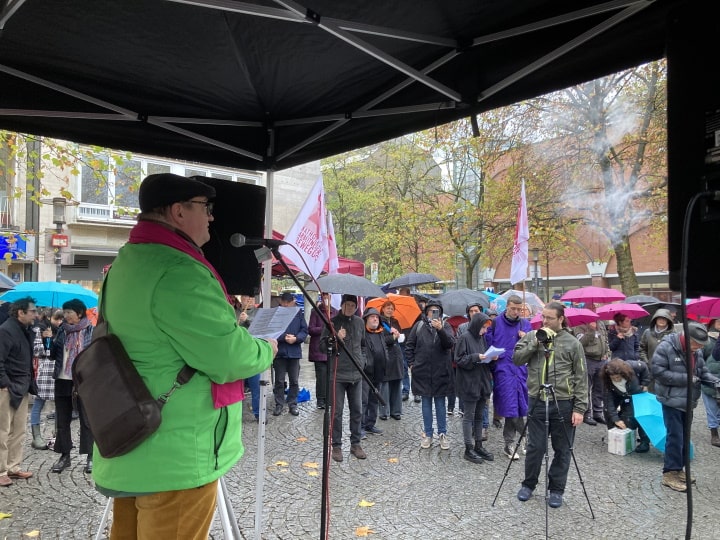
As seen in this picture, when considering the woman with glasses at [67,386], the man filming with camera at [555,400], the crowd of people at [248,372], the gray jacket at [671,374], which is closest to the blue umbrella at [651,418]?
the crowd of people at [248,372]

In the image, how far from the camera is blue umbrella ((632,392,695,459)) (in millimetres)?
6527

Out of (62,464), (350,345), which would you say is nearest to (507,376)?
(350,345)

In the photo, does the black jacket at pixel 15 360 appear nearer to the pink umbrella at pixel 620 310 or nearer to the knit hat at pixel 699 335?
the knit hat at pixel 699 335

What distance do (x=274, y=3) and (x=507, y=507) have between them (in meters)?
4.91

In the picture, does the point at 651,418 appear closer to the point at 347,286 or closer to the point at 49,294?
the point at 347,286

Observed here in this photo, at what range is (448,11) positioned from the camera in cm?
240

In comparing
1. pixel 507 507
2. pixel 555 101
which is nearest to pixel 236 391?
pixel 507 507

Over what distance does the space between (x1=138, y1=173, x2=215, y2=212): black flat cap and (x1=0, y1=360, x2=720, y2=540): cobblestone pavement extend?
3.22 m

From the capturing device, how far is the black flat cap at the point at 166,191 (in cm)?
218

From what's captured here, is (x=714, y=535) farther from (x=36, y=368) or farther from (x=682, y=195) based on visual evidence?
(x=36, y=368)

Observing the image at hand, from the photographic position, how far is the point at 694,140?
1.63 m

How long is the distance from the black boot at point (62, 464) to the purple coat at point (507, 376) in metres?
5.50

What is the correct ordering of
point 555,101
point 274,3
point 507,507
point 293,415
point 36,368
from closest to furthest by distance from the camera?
point 274,3
point 507,507
point 36,368
point 293,415
point 555,101

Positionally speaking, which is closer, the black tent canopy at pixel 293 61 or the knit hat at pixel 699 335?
the black tent canopy at pixel 293 61
